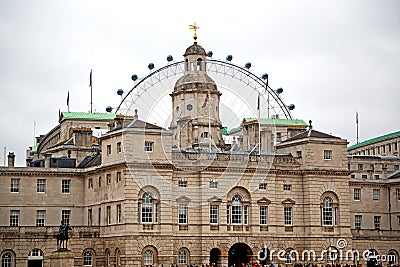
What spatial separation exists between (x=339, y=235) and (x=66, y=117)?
5984cm

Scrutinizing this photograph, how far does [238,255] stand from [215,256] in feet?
8.73

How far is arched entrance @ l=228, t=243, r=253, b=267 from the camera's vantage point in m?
85.6

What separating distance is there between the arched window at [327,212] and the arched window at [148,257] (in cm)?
1762

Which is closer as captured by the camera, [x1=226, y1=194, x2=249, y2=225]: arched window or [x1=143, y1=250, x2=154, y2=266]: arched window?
[x1=143, y1=250, x2=154, y2=266]: arched window

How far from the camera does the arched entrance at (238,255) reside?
85.6 metres

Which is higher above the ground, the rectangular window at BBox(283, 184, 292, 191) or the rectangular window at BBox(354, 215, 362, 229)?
the rectangular window at BBox(283, 184, 292, 191)

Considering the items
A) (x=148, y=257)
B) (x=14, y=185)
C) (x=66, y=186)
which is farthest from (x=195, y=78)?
(x=148, y=257)

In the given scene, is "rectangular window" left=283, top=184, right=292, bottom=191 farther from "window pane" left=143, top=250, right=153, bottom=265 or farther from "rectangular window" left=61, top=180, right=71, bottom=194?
"rectangular window" left=61, top=180, right=71, bottom=194

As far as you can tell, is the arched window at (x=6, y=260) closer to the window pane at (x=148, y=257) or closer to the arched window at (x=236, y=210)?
the window pane at (x=148, y=257)

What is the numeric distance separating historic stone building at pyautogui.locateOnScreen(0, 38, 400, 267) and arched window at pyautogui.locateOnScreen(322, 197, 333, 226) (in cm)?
10

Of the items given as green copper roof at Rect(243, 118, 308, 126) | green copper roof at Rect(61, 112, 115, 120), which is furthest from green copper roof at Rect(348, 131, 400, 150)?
green copper roof at Rect(61, 112, 115, 120)

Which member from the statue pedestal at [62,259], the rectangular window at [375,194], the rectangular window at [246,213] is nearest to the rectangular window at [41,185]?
the statue pedestal at [62,259]

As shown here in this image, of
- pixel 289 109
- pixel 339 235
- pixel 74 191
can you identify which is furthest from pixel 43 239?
pixel 289 109

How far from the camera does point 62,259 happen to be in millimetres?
72938
